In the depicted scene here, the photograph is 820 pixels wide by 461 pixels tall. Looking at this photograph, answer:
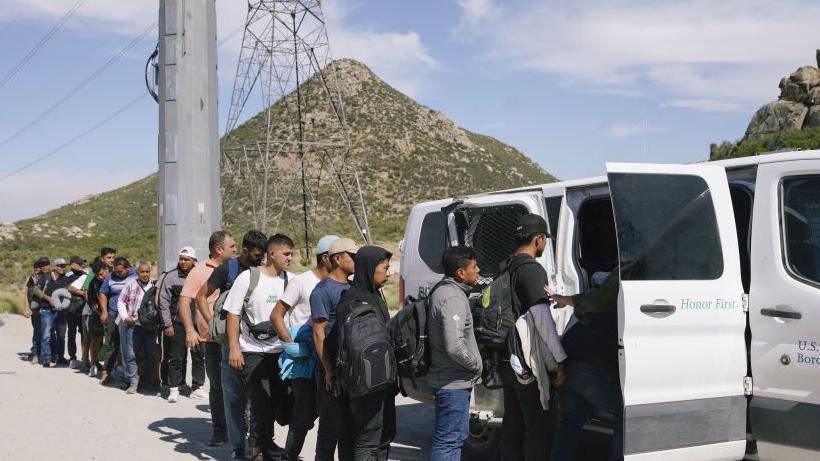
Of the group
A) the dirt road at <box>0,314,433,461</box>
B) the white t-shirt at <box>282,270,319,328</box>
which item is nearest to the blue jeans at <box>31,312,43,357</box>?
the dirt road at <box>0,314,433,461</box>

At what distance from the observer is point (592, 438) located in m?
7.24

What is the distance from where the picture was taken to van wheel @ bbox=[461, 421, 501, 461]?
21.0 feet

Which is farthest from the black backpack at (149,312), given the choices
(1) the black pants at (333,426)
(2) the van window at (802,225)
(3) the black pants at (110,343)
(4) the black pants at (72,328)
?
(2) the van window at (802,225)

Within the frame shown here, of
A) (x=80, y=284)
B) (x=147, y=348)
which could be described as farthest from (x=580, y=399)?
(x=80, y=284)

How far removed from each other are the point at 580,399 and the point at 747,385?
0.99 m

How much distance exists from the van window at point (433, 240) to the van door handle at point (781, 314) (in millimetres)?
2844

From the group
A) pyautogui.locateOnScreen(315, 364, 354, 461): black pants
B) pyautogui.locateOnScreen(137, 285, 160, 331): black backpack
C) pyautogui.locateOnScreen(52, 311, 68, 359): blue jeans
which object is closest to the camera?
pyautogui.locateOnScreen(315, 364, 354, 461): black pants

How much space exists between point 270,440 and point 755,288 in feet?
12.6

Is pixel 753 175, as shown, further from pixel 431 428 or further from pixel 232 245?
pixel 232 245

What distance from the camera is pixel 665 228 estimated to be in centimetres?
474

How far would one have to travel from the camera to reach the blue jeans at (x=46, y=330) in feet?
44.1

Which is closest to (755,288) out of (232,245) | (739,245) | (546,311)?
(739,245)

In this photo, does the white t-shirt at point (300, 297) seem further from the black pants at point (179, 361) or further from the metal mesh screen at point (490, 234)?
the black pants at point (179, 361)

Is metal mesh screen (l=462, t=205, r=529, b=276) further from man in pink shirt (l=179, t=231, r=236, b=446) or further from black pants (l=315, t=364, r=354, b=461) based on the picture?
man in pink shirt (l=179, t=231, r=236, b=446)
